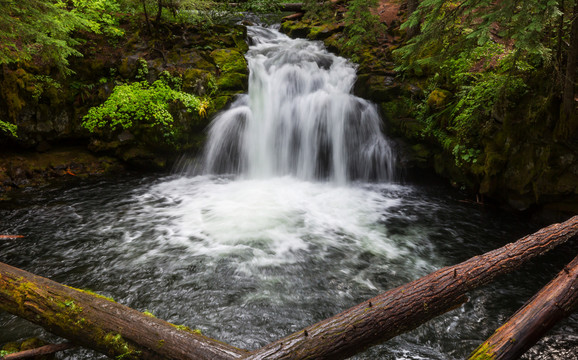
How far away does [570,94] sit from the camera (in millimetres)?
4621

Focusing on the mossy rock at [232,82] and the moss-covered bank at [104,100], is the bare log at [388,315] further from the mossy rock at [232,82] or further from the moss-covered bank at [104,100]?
the mossy rock at [232,82]

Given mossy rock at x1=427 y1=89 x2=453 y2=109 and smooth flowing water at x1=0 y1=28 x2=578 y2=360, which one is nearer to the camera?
smooth flowing water at x1=0 y1=28 x2=578 y2=360

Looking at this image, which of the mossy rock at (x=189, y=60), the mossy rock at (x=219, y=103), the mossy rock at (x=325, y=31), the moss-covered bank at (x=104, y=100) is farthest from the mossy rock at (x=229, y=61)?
the mossy rock at (x=325, y=31)

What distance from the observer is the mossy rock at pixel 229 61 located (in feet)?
30.6

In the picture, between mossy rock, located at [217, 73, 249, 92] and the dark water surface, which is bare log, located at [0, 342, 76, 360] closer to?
the dark water surface

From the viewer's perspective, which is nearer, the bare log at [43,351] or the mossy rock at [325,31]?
the bare log at [43,351]

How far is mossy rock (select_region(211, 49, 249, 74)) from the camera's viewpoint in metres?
9.33

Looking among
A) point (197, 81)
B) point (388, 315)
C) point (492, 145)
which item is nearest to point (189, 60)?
point (197, 81)

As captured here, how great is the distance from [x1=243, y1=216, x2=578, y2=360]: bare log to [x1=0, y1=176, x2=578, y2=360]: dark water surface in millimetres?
1002

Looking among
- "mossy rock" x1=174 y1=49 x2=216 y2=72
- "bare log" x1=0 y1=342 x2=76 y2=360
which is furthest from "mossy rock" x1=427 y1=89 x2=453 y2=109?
"bare log" x1=0 y1=342 x2=76 y2=360

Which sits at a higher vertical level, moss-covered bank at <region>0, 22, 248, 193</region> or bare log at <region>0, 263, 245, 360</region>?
moss-covered bank at <region>0, 22, 248, 193</region>

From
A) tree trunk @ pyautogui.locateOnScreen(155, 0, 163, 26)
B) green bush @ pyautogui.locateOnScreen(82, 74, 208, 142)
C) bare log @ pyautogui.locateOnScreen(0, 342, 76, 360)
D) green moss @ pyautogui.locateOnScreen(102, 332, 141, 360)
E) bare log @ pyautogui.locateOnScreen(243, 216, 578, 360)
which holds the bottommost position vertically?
bare log @ pyautogui.locateOnScreen(0, 342, 76, 360)

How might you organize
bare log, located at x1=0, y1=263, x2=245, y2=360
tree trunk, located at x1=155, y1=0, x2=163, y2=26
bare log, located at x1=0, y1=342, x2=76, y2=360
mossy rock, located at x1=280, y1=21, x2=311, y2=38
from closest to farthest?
bare log, located at x1=0, y1=263, x2=245, y2=360 < bare log, located at x1=0, y1=342, x2=76, y2=360 < tree trunk, located at x1=155, y1=0, x2=163, y2=26 < mossy rock, located at x1=280, y1=21, x2=311, y2=38

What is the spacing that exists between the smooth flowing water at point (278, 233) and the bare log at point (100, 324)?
2.14ft
